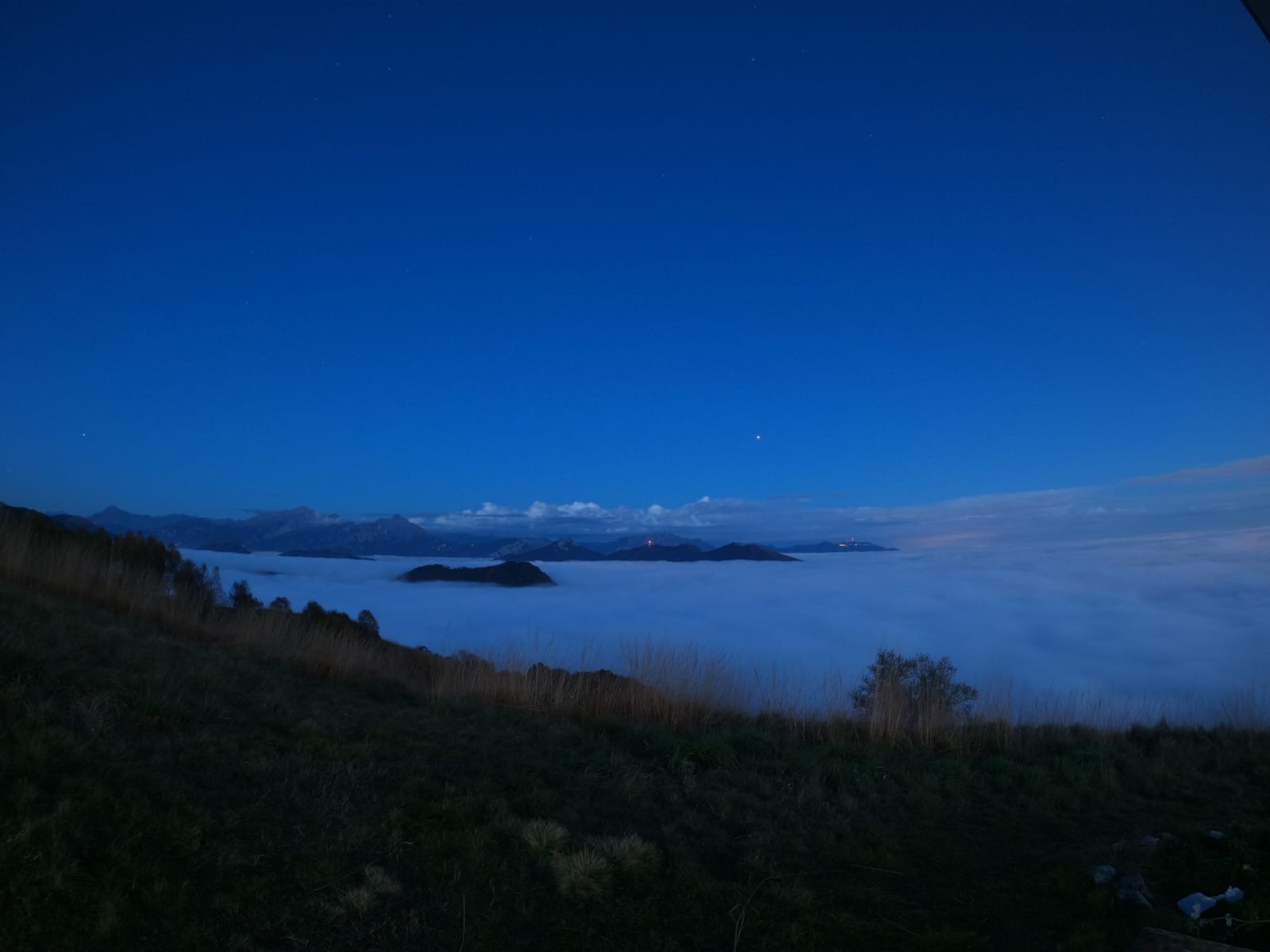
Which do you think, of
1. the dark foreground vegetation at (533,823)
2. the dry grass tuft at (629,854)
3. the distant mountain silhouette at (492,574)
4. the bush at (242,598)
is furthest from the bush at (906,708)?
the distant mountain silhouette at (492,574)

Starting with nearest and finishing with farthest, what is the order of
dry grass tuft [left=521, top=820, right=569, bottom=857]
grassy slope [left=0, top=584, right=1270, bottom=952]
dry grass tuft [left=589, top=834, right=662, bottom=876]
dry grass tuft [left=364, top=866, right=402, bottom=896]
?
grassy slope [left=0, top=584, right=1270, bottom=952], dry grass tuft [left=364, top=866, right=402, bottom=896], dry grass tuft [left=589, top=834, right=662, bottom=876], dry grass tuft [left=521, top=820, right=569, bottom=857]

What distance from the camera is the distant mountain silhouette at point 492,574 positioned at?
2314 inches

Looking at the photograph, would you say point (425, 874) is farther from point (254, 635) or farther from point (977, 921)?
point (254, 635)

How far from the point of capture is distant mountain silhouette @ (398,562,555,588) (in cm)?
5878

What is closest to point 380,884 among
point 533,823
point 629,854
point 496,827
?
point 496,827

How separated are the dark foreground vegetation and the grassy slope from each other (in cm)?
2

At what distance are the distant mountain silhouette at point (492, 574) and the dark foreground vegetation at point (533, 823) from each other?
52.0 metres

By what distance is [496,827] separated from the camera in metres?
4.55

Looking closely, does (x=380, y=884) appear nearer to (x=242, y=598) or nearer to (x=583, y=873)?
(x=583, y=873)

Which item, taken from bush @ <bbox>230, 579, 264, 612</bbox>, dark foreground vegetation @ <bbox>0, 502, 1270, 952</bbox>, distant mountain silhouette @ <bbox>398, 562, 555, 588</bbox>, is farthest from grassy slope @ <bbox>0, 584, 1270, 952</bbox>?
distant mountain silhouette @ <bbox>398, 562, 555, 588</bbox>

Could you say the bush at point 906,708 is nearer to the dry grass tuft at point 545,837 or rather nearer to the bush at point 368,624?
the dry grass tuft at point 545,837

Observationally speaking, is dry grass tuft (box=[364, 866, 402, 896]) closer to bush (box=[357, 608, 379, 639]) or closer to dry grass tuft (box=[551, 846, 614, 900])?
dry grass tuft (box=[551, 846, 614, 900])

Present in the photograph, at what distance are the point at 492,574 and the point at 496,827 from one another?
197 ft

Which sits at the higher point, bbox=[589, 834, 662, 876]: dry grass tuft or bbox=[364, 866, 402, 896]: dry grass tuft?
bbox=[364, 866, 402, 896]: dry grass tuft
